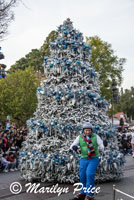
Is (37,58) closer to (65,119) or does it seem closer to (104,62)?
(104,62)

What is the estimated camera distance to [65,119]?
768 centimetres

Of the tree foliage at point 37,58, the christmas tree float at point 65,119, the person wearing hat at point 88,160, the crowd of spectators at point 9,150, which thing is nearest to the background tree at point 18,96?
the tree foliage at point 37,58

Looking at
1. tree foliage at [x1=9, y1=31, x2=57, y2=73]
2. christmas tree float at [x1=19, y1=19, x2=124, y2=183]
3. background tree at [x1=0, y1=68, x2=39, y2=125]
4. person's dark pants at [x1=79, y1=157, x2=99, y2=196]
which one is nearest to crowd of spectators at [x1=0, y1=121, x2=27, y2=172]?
christmas tree float at [x1=19, y1=19, x2=124, y2=183]

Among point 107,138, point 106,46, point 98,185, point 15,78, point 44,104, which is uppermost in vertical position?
point 106,46

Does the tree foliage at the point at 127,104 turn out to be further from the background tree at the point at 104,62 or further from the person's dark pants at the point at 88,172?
the person's dark pants at the point at 88,172

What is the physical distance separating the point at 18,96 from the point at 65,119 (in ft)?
90.6

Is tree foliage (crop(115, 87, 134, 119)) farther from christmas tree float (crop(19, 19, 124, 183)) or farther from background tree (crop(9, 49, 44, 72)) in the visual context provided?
christmas tree float (crop(19, 19, 124, 183))

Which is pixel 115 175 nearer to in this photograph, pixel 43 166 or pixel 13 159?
pixel 43 166

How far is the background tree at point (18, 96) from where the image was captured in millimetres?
33062

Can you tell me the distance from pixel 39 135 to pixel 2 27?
695 cm

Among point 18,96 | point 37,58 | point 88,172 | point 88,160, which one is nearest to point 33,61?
point 37,58

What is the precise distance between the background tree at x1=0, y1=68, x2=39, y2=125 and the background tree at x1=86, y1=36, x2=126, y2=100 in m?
8.27

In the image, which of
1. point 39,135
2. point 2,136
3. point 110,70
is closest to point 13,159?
point 2,136

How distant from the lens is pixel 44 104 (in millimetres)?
8125
